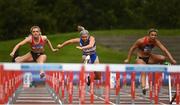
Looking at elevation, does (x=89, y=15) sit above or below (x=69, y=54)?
above

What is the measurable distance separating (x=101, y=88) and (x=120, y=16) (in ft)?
183

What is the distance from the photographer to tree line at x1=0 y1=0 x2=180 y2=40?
63.2m

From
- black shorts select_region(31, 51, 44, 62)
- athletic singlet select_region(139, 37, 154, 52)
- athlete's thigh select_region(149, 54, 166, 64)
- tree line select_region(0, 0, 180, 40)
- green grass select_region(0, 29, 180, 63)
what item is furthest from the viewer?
tree line select_region(0, 0, 180, 40)

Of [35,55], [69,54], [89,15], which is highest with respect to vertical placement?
[89,15]

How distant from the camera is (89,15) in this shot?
72625mm

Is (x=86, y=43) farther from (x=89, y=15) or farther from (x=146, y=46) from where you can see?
(x=89, y=15)

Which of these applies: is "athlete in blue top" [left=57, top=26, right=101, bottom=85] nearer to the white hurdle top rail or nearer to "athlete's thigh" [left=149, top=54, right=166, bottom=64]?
"athlete's thigh" [left=149, top=54, right=166, bottom=64]

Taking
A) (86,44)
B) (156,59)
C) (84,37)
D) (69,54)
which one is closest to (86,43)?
(86,44)

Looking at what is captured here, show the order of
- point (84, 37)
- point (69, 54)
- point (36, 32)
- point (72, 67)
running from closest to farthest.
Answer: point (72, 67)
point (36, 32)
point (84, 37)
point (69, 54)

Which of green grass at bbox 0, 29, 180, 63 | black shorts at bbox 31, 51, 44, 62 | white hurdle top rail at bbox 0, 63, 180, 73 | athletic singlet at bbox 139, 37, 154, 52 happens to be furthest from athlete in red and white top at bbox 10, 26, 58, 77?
green grass at bbox 0, 29, 180, 63

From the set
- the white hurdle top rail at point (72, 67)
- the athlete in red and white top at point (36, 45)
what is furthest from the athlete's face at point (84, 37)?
the white hurdle top rail at point (72, 67)

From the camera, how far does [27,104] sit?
41.3 feet

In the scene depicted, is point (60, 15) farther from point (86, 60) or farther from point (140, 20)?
point (86, 60)

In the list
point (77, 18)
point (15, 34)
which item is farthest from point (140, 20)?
point (15, 34)
